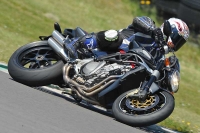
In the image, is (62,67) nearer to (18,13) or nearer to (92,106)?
(92,106)

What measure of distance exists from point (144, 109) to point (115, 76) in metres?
0.65

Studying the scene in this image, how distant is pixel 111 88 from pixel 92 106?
853 mm

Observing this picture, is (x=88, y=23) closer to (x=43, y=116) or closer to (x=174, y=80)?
(x=174, y=80)

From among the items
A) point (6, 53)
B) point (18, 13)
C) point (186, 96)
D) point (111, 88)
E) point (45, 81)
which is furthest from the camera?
point (18, 13)

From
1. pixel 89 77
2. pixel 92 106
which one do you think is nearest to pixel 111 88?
pixel 89 77

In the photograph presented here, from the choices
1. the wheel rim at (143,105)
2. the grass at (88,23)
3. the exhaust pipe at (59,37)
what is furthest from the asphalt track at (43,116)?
the grass at (88,23)

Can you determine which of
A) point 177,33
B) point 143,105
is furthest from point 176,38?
point 143,105

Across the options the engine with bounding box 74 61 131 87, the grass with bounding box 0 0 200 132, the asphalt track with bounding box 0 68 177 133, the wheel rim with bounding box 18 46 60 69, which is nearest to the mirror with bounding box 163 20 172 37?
the engine with bounding box 74 61 131 87

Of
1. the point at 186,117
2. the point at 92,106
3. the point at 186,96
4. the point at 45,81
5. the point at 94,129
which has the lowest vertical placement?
the point at 186,96

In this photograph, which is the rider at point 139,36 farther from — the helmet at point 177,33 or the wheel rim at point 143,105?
the wheel rim at point 143,105

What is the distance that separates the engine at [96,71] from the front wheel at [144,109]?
0.35 metres

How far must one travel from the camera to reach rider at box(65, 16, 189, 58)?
6652mm

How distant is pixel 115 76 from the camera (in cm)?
650

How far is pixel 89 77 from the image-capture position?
670cm
